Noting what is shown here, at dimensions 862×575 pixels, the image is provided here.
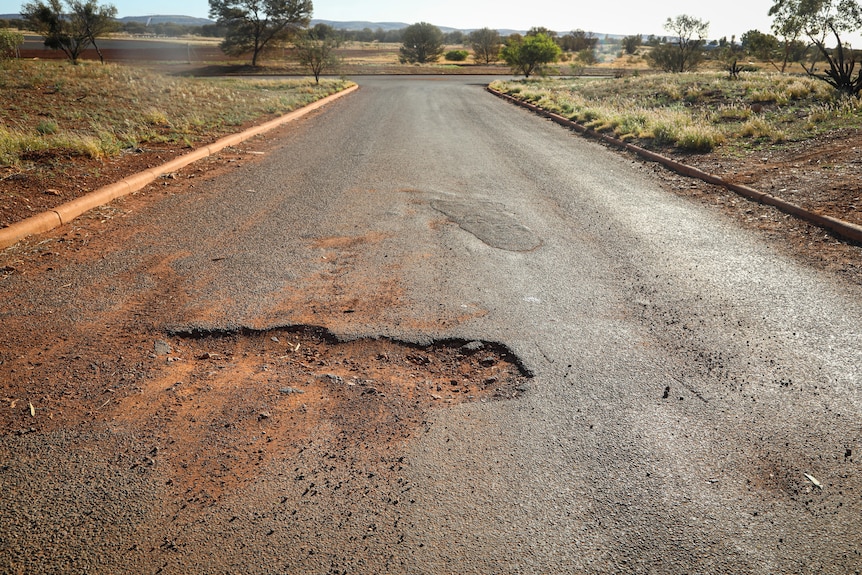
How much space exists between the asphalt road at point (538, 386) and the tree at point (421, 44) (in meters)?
65.7

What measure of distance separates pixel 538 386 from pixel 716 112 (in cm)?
1408

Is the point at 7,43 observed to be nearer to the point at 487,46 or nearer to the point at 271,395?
the point at 271,395

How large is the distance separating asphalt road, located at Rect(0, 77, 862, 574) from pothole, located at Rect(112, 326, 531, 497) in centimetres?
13

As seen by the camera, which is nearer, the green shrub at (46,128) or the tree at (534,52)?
the green shrub at (46,128)

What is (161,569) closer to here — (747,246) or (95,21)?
(747,246)

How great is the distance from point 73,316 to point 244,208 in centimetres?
303

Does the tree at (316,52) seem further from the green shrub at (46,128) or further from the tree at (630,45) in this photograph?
the tree at (630,45)

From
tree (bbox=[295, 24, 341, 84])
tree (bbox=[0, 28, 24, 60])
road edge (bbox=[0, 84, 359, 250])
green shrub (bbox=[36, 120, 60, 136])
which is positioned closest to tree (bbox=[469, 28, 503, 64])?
Answer: tree (bbox=[295, 24, 341, 84])

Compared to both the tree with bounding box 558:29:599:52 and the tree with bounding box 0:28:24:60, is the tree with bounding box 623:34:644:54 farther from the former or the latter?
the tree with bounding box 0:28:24:60

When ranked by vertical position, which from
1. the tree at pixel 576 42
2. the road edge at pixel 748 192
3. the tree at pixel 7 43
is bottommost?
the road edge at pixel 748 192

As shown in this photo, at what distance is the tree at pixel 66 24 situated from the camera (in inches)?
1375

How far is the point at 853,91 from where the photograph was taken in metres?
13.5

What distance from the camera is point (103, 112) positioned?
12195 millimetres

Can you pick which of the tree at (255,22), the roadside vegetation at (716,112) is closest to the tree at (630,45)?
the tree at (255,22)
